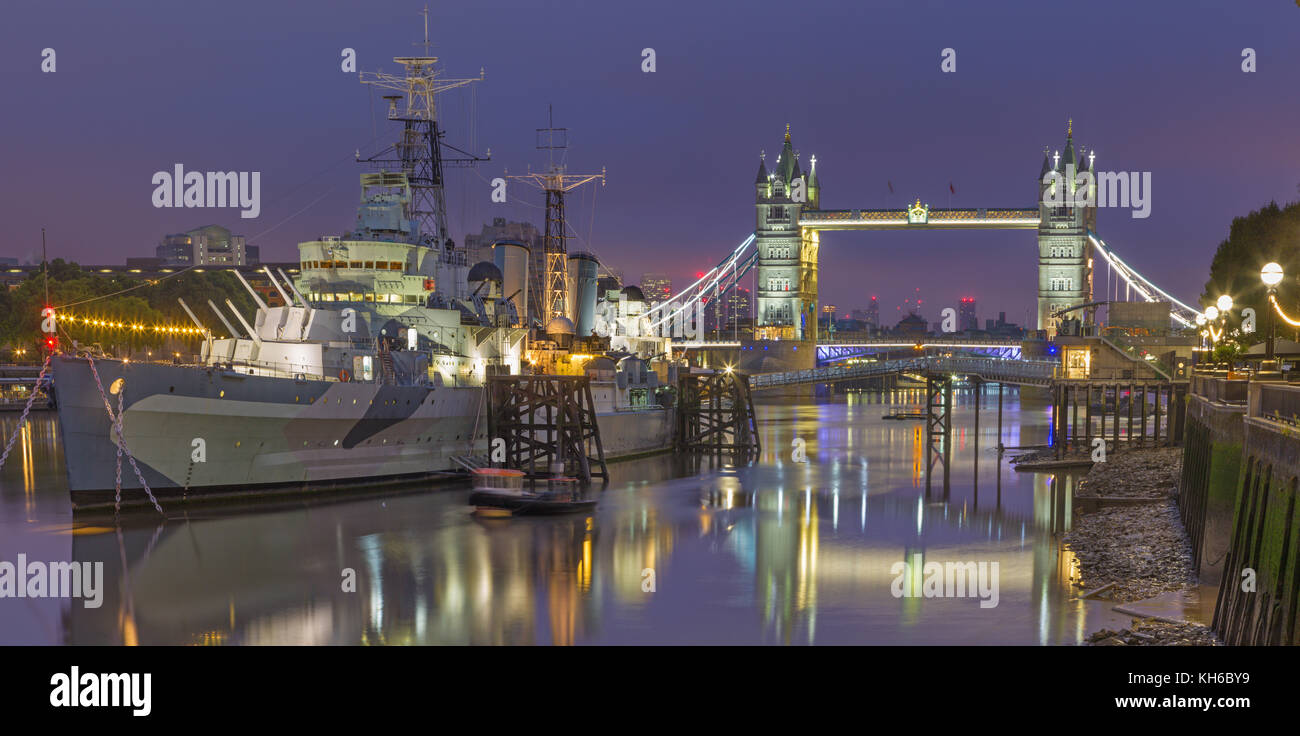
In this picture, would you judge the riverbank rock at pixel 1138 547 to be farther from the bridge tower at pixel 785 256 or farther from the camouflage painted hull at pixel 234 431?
the bridge tower at pixel 785 256

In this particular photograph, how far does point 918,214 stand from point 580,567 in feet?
305

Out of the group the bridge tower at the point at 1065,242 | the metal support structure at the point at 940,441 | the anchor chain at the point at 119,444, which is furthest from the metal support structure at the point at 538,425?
the bridge tower at the point at 1065,242

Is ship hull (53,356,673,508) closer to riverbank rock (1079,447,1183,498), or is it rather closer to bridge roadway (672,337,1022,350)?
riverbank rock (1079,447,1183,498)

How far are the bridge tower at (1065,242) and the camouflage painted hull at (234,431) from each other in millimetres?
98935

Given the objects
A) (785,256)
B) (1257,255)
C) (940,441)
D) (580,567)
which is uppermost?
(785,256)

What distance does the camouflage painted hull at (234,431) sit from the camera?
26.6 m

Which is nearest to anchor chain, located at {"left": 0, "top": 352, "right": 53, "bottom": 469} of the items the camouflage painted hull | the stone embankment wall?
the camouflage painted hull

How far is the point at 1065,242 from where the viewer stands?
11950cm

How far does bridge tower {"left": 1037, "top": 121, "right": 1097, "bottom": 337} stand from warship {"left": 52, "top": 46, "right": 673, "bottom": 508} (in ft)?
278

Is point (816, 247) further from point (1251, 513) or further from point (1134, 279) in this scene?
point (1251, 513)

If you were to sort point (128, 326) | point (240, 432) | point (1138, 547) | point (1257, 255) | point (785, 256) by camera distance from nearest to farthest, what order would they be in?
point (1138, 547) → point (240, 432) → point (128, 326) → point (1257, 255) → point (785, 256)

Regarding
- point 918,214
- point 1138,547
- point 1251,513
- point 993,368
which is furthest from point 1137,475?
point 918,214
